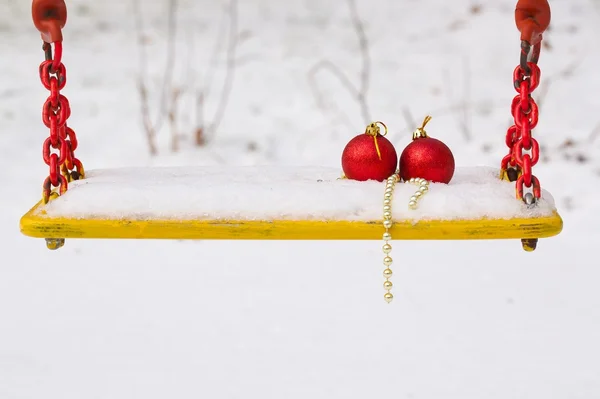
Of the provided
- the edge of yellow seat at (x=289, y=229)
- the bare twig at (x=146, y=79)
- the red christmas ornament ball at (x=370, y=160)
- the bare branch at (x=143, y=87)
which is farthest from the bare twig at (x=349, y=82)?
the edge of yellow seat at (x=289, y=229)

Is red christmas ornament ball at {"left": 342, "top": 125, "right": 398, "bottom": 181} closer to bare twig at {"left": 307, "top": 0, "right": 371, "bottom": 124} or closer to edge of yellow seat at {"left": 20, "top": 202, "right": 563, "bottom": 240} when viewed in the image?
edge of yellow seat at {"left": 20, "top": 202, "right": 563, "bottom": 240}

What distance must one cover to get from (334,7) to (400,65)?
107cm

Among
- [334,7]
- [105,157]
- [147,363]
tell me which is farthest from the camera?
[334,7]

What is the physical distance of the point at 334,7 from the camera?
6.36 meters

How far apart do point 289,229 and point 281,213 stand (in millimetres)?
49

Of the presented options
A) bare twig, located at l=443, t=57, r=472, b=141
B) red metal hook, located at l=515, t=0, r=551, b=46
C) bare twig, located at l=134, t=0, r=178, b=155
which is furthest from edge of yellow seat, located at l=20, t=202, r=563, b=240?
bare twig, located at l=443, t=57, r=472, b=141

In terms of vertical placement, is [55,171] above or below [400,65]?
below

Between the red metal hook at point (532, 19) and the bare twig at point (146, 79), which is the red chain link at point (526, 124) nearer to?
the red metal hook at point (532, 19)

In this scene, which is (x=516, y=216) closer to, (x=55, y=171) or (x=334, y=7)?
(x=55, y=171)

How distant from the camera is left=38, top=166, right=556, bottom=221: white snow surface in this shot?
2.05 meters

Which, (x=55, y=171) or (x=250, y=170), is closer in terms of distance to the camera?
(x=55, y=171)

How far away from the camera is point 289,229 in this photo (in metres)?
2.04

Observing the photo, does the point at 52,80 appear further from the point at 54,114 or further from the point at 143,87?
the point at 143,87

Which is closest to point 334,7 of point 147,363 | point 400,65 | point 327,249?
point 400,65
